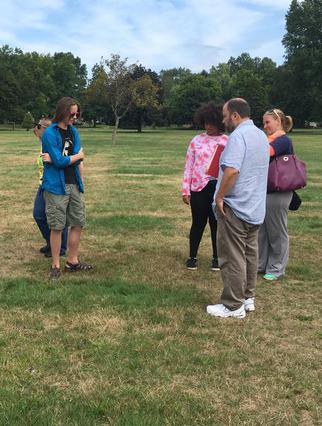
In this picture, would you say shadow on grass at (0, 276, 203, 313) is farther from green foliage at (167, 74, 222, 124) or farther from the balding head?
green foliage at (167, 74, 222, 124)

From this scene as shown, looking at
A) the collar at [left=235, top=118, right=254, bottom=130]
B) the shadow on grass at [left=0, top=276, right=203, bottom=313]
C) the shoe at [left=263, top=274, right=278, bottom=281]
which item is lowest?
the shoe at [left=263, top=274, right=278, bottom=281]

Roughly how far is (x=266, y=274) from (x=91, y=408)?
344 cm

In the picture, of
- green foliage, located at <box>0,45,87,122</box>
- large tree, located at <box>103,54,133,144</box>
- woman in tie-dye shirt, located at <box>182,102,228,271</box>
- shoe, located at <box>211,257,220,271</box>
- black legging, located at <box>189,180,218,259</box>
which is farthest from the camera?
green foliage, located at <box>0,45,87,122</box>

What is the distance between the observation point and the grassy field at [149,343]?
3.25 meters

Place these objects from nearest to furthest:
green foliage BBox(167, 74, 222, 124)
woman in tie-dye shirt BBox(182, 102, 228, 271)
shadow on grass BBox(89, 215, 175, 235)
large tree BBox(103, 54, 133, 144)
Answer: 1. woman in tie-dye shirt BBox(182, 102, 228, 271)
2. shadow on grass BBox(89, 215, 175, 235)
3. large tree BBox(103, 54, 133, 144)
4. green foliage BBox(167, 74, 222, 124)

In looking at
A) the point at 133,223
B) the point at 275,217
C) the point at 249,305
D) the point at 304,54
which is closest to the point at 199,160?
the point at 275,217

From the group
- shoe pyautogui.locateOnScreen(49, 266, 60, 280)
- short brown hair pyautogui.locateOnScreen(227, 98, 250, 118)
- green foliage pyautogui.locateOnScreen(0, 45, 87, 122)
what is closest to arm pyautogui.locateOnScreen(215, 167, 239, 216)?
short brown hair pyautogui.locateOnScreen(227, 98, 250, 118)

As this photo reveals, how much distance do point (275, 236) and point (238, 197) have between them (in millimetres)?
1721

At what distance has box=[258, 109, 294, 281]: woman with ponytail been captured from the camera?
19.0ft

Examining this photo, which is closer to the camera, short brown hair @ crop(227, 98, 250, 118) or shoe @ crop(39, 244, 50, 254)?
short brown hair @ crop(227, 98, 250, 118)

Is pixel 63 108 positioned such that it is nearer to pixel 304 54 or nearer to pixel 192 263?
pixel 192 263

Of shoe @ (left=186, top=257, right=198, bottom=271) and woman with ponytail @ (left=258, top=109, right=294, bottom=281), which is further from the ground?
woman with ponytail @ (left=258, top=109, right=294, bottom=281)

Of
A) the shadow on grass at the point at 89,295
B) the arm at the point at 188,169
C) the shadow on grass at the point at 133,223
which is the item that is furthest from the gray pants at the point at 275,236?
the shadow on grass at the point at 133,223

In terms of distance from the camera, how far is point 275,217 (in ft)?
19.9
